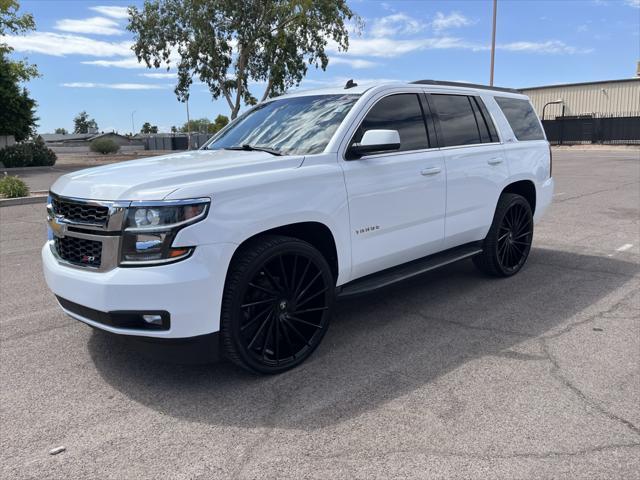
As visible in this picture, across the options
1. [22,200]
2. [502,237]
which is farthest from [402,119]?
[22,200]

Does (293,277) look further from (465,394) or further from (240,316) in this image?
(465,394)

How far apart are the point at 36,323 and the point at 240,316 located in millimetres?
2397

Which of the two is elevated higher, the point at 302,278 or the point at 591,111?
the point at 591,111

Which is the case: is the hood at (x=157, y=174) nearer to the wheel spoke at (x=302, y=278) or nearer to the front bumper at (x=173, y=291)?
the front bumper at (x=173, y=291)

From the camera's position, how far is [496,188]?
5.55 metres

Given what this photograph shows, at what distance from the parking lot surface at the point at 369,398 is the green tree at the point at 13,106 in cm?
3156

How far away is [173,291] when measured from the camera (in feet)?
10.3

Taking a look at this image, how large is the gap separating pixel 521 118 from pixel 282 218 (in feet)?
12.4

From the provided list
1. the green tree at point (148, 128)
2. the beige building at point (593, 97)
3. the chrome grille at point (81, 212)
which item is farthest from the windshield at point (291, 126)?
the green tree at point (148, 128)

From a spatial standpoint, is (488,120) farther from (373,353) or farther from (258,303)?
(258,303)

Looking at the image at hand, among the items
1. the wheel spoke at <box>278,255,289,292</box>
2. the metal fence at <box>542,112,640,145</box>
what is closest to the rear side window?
the wheel spoke at <box>278,255,289,292</box>

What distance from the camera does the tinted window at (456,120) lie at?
16.5 ft

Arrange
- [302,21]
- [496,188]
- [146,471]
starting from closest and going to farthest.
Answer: [146,471] → [496,188] → [302,21]

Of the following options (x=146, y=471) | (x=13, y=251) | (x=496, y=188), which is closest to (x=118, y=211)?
(x=146, y=471)
